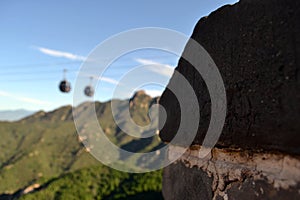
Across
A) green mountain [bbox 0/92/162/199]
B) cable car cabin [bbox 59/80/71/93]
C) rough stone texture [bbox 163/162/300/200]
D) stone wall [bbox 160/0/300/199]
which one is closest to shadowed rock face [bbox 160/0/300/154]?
stone wall [bbox 160/0/300/199]

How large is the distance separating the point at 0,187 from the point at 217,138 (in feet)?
283

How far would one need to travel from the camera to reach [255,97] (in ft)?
2.85

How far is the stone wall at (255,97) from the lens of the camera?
762 mm

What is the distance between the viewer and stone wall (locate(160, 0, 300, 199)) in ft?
2.50

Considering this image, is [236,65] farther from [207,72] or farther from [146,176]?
[146,176]

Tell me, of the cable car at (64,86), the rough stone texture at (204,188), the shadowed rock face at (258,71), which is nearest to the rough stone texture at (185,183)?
the rough stone texture at (204,188)

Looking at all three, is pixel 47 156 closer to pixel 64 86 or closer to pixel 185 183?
pixel 64 86

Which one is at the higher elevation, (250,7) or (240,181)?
(250,7)

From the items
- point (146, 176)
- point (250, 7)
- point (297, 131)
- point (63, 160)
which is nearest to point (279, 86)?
point (297, 131)

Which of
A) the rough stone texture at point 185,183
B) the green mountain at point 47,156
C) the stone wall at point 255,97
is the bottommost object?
the green mountain at point 47,156

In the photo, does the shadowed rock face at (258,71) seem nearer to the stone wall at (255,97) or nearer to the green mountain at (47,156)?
the stone wall at (255,97)

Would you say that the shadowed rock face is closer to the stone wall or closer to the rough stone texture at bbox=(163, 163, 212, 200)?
the stone wall

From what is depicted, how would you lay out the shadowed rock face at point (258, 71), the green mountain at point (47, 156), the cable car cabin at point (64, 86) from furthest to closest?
1. the green mountain at point (47, 156)
2. the cable car cabin at point (64, 86)
3. the shadowed rock face at point (258, 71)

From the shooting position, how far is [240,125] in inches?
36.9
